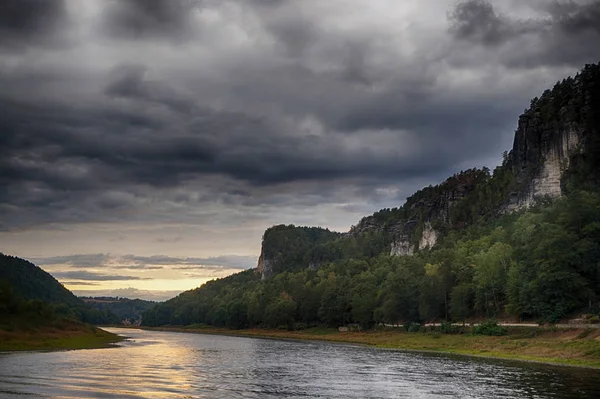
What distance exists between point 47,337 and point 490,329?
82595mm

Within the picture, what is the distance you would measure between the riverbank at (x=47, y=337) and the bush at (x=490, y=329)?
233 ft

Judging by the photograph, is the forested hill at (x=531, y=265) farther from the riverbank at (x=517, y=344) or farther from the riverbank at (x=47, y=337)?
the riverbank at (x=47, y=337)

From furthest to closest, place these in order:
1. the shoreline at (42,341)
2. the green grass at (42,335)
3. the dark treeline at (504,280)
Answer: the green grass at (42,335) < the dark treeline at (504,280) < the shoreline at (42,341)

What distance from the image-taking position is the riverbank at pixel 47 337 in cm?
10054

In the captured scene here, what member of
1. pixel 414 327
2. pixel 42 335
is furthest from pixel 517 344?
pixel 42 335

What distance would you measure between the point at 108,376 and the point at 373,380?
979 inches

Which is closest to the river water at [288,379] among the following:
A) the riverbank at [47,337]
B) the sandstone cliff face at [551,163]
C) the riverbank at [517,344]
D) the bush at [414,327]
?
Result: the riverbank at [517,344]

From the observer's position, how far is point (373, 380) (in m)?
57.6

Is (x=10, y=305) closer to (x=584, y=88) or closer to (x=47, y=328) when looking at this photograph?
(x=47, y=328)

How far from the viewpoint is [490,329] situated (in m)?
107

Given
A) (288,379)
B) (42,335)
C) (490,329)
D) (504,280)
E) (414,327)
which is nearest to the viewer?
(288,379)

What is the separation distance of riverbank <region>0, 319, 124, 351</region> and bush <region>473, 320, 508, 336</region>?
2796 inches

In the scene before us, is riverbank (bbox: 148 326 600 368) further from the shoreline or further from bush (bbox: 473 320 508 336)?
the shoreline

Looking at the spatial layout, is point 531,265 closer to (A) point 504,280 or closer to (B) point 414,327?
(A) point 504,280
